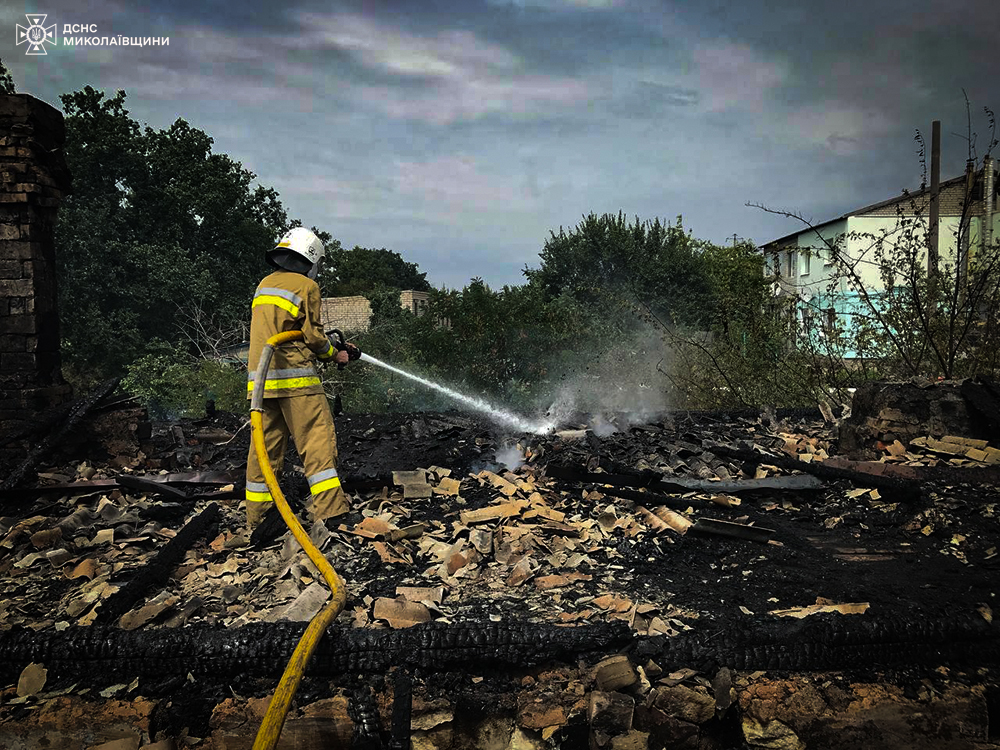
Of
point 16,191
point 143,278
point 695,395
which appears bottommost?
point 695,395

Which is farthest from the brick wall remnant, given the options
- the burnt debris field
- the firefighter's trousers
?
the firefighter's trousers

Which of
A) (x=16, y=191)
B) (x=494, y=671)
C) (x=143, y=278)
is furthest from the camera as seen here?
(x=143, y=278)

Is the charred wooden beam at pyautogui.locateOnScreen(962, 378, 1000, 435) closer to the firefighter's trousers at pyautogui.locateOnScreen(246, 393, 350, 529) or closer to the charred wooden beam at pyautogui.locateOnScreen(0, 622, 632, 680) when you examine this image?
the charred wooden beam at pyautogui.locateOnScreen(0, 622, 632, 680)

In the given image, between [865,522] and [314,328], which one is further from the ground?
[314,328]

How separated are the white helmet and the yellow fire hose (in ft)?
2.30

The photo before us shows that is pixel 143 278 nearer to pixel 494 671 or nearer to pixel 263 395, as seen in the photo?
pixel 263 395

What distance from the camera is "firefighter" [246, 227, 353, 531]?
496 centimetres

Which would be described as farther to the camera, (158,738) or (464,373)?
(464,373)

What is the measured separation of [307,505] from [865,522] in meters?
4.73

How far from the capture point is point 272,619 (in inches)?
140

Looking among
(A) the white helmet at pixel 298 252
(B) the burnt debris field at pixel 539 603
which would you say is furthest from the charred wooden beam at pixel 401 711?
(A) the white helmet at pixel 298 252

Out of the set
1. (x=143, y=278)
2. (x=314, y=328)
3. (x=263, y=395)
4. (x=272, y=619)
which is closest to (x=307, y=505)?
(x=263, y=395)

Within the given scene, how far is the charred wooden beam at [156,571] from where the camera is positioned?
367 cm

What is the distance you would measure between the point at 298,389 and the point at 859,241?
32779 mm
